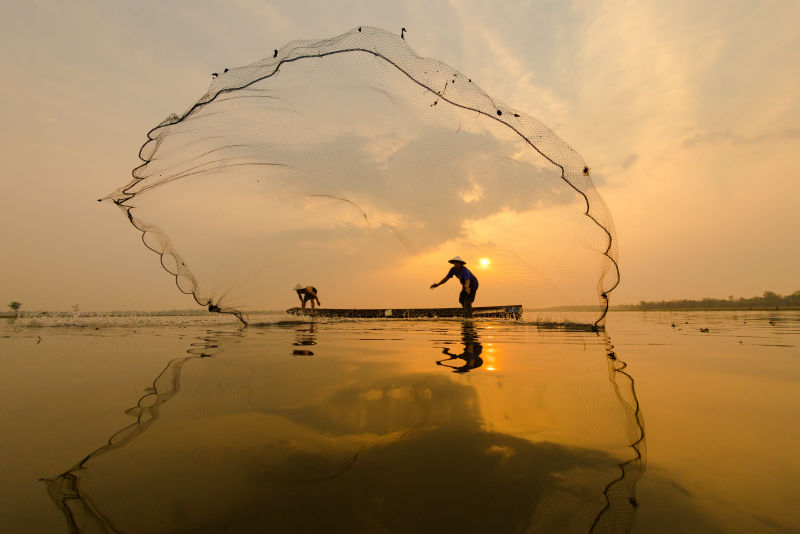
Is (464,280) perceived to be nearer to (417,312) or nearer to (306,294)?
(417,312)

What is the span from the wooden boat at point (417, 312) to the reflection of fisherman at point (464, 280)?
324 centimetres

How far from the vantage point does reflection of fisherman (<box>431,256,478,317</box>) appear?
546 inches

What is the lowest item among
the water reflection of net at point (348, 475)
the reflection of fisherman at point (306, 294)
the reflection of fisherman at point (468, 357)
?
the water reflection of net at point (348, 475)

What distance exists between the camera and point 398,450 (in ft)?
7.14

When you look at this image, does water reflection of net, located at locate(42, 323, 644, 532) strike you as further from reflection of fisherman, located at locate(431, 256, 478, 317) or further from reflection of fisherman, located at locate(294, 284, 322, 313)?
reflection of fisherman, located at locate(294, 284, 322, 313)

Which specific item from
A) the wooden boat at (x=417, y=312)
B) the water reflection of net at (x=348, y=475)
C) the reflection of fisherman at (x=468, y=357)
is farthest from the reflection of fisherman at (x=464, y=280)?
the water reflection of net at (x=348, y=475)

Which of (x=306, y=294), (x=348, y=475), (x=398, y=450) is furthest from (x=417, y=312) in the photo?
(x=348, y=475)

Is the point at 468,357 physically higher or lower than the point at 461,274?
lower

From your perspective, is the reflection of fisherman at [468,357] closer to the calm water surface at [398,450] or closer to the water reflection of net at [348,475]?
the calm water surface at [398,450]

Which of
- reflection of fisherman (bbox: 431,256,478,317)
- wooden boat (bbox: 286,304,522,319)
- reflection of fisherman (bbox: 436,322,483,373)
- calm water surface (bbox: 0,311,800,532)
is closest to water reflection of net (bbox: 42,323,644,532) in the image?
calm water surface (bbox: 0,311,800,532)

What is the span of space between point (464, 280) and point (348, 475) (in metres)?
12.7

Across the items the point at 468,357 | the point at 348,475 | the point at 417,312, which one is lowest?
the point at 348,475

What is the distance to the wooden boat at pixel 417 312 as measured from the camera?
62.0 feet

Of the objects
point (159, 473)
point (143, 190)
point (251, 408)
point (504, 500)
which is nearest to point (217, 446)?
point (159, 473)
